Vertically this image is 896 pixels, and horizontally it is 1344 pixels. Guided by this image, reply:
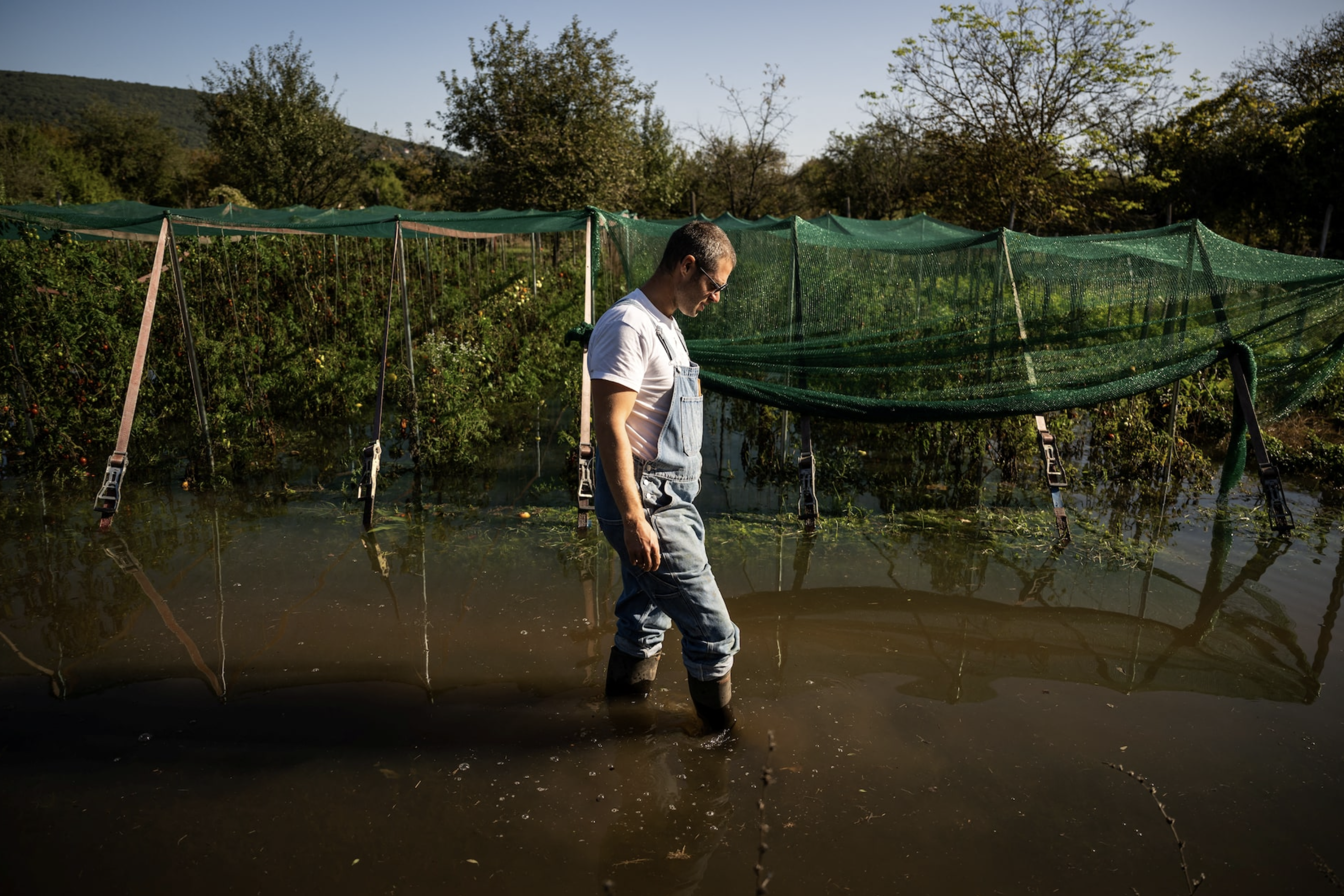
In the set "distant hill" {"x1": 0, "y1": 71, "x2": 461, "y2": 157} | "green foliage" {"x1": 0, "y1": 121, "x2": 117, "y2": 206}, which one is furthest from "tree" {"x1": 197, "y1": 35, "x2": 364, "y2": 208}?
"distant hill" {"x1": 0, "y1": 71, "x2": 461, "y2": 157}

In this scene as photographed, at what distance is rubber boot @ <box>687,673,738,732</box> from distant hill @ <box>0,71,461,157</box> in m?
60.9

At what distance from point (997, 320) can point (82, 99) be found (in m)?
86.6

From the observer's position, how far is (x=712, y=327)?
5.55 m

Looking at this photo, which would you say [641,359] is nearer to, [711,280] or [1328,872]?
[711,280]

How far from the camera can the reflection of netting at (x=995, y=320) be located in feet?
17.5

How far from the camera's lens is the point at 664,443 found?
2.69m

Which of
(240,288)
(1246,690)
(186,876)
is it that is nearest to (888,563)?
(1246,690)

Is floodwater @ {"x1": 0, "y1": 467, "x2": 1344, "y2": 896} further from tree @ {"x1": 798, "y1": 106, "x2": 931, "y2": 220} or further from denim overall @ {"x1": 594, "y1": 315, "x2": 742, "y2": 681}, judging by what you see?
tree @ {"x1": 798, "y1": 106, "x2": 931, "y2": 220}

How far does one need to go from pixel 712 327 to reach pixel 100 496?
396 centimetres

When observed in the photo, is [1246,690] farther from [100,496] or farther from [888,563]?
[100,496]

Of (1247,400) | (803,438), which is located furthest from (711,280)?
(1247,400)

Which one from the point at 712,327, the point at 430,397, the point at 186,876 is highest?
the point at 712,327

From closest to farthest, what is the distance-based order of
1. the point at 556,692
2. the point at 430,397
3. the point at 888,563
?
the point at 556,692
the point at 888,563
the point at 430,397

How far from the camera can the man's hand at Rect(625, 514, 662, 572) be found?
8.36 feet
